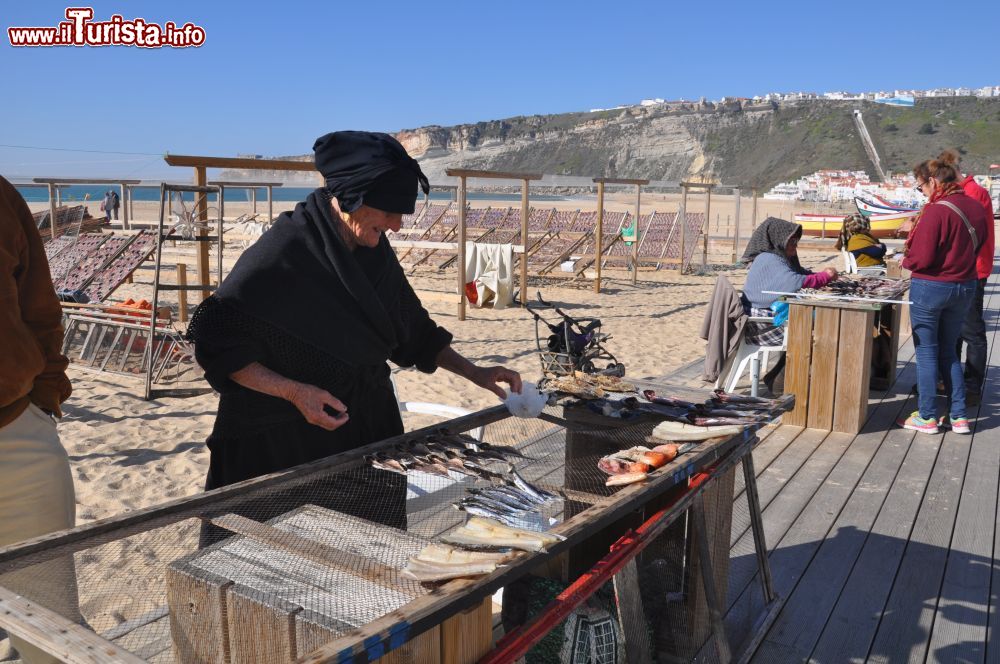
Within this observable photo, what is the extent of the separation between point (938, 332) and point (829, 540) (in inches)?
86.5

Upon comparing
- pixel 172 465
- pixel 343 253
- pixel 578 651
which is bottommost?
pixel 172 465

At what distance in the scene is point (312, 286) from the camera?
217 centimetres

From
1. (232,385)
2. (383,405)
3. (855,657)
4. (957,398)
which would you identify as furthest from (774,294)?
(232,385)

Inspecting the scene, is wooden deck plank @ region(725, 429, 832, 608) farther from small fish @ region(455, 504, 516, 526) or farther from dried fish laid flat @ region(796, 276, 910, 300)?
small fish @ region(455, 504, 516, 526)

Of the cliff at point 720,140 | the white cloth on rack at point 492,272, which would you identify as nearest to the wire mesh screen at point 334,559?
the white cloth on rack at point 492,272

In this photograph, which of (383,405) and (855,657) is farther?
(855,657)

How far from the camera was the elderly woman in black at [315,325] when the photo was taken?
83.1 inches

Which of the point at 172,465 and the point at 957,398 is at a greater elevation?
the point at 957,398

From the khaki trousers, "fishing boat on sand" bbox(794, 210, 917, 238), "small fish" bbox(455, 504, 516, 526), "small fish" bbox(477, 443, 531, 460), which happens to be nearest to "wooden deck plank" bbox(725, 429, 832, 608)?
"small fish" bbox(477, 443, 531, 460)

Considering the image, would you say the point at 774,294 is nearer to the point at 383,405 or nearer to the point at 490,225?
the point at 383,405

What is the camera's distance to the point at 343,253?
2191 millimetres

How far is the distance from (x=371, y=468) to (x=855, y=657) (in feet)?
6.01

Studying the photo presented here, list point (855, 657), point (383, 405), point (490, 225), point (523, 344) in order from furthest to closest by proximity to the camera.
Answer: point (490, 225) < point (523, 344) < point (855, 657) < point (383, 405)

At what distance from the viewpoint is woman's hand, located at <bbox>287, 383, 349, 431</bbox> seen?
212 cm
